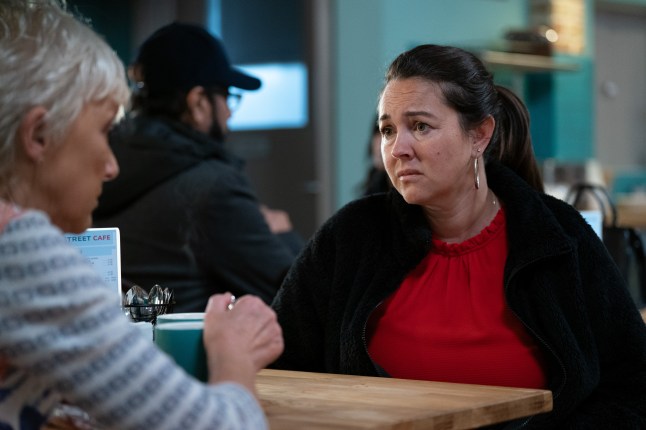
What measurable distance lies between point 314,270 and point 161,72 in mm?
1298

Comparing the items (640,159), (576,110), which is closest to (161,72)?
(576,110)

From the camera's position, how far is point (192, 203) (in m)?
2.93

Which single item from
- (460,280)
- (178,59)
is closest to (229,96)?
(178,59)

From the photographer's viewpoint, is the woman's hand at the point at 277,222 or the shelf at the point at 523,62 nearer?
the woman's hand at the point at 277,222

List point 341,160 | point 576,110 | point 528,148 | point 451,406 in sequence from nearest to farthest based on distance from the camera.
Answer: point 451,406
point 528,148
point 341,160
point 576,110

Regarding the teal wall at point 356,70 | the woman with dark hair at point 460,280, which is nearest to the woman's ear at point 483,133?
the woman with dark hair at point 460,280

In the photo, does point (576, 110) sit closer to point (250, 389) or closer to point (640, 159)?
point (640, 159)

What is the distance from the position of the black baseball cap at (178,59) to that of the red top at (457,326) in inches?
52.8

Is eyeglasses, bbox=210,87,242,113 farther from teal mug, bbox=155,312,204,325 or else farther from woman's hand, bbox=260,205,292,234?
teal mug, bbox=155,312,204,325

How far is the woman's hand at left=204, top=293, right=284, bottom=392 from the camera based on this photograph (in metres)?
1.20

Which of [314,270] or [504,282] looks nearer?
[504,282]

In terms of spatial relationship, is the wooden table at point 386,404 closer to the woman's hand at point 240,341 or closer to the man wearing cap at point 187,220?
the woman's hand at point 240,341

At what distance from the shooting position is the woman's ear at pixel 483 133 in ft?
7.01

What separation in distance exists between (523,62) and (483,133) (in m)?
4.86
